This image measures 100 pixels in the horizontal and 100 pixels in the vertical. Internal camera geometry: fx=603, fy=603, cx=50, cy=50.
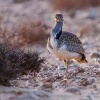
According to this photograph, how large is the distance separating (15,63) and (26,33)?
5198mm

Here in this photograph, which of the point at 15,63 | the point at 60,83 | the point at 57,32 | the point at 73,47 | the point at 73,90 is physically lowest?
the point at 73,90

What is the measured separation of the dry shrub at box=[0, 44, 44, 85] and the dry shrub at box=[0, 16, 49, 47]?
3622mm

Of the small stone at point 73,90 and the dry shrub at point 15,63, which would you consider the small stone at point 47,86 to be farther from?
the dry shrub at point 15,63

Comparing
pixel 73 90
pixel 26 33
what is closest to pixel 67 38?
pixel 73 90

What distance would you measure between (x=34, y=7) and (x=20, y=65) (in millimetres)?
15253

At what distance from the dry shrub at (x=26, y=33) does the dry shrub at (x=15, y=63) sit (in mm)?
3622

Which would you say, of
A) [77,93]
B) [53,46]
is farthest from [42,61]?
[77,93]

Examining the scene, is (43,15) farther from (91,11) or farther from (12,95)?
(12,95)

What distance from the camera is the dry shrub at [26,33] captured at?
1348 centimetres

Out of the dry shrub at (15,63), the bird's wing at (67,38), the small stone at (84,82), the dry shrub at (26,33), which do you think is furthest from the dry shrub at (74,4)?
the small stone at (84,82)

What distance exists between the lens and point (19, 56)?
365 inches

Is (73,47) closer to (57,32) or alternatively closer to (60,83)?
(57,32)

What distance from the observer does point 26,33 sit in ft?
46.8

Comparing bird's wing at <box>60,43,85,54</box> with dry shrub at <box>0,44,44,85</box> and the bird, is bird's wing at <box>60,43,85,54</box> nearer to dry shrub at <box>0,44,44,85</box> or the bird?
the bird
